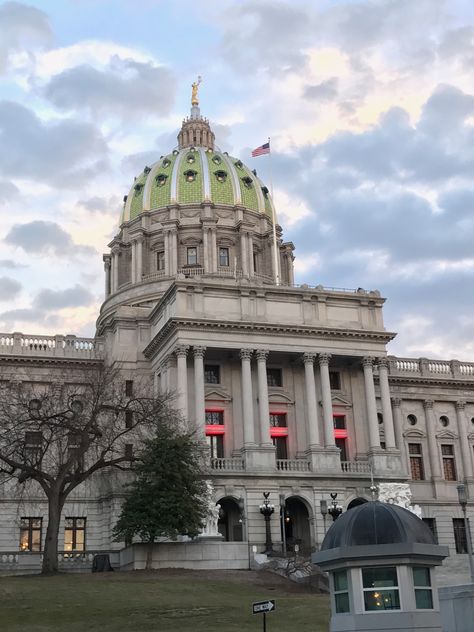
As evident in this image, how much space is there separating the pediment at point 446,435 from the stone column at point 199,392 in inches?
1051

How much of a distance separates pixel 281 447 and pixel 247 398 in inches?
235

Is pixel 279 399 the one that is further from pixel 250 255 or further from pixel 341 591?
pixel 341 591

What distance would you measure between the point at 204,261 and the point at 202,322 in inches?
940

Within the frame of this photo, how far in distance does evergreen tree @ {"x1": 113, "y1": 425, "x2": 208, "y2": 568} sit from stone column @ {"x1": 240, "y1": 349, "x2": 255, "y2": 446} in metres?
9.36

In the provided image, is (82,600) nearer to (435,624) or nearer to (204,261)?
(435,624)

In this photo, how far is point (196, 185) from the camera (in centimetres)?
9450

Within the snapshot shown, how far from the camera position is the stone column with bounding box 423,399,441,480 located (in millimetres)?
80188

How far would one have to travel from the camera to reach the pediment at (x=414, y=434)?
81438mm

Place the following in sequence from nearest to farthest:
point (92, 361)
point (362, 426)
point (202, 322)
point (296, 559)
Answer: point (296, 559) < point (202, 322) < point (362, 426) < point (92, 361)

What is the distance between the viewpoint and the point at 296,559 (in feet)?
179

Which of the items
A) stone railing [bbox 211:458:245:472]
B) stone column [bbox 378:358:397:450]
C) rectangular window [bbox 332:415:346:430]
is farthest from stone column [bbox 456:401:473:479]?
stone railing [bbox 211:458:245:472]

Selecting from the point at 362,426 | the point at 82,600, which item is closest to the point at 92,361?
the point at 362,426

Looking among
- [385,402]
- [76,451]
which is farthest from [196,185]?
[76,451]

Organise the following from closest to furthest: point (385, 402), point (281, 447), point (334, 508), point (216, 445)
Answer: point (334, 508), point (216, 445), point (281, 447), point (385, 402)
